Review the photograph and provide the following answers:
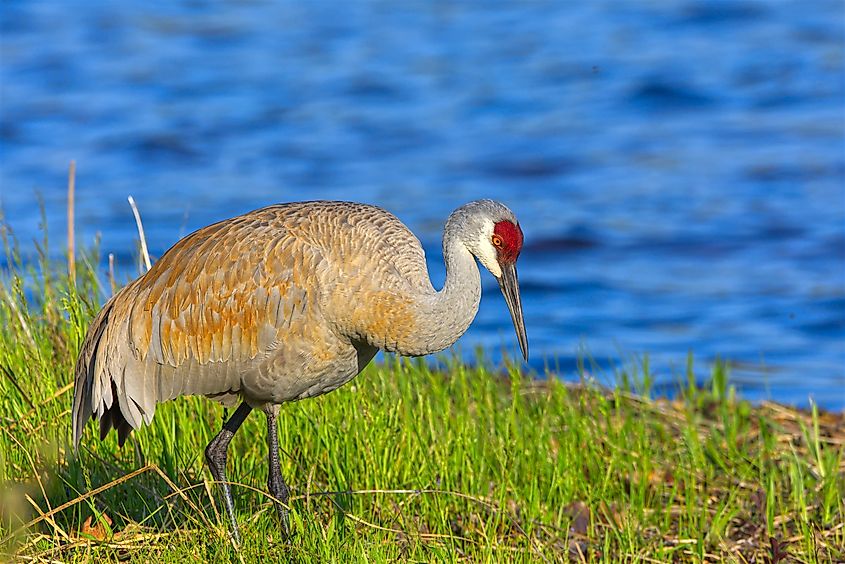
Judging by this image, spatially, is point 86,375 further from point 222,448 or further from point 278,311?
point 278,311

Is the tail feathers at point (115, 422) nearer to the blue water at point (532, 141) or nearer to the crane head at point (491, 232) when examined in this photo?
the crane head at point (491, 232)

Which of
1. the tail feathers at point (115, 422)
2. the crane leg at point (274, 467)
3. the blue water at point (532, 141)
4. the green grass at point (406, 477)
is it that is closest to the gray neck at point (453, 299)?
the green grass at point (406, 477)

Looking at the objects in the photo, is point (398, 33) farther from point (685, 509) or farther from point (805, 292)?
point (685, 509)

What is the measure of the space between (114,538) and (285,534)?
578 millimetres

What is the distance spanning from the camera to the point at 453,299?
16.6 feet

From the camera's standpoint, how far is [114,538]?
191 inches

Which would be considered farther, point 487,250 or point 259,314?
point 259,314

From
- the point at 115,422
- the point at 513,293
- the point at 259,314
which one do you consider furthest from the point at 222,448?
the point at 513,293

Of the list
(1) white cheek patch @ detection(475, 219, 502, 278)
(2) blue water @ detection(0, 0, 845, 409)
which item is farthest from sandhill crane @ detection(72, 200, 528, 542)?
(2) blue water @ detection(0, 0, 845, 409)

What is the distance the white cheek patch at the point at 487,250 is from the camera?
5.05 m

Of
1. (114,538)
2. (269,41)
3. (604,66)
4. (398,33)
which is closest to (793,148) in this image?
(604,66)

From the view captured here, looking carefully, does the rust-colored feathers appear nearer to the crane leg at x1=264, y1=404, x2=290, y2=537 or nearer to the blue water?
the crane leg at x1=264, y1=404, x2=290, y2=537

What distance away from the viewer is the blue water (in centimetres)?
1084

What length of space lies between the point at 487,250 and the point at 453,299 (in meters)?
0.21
